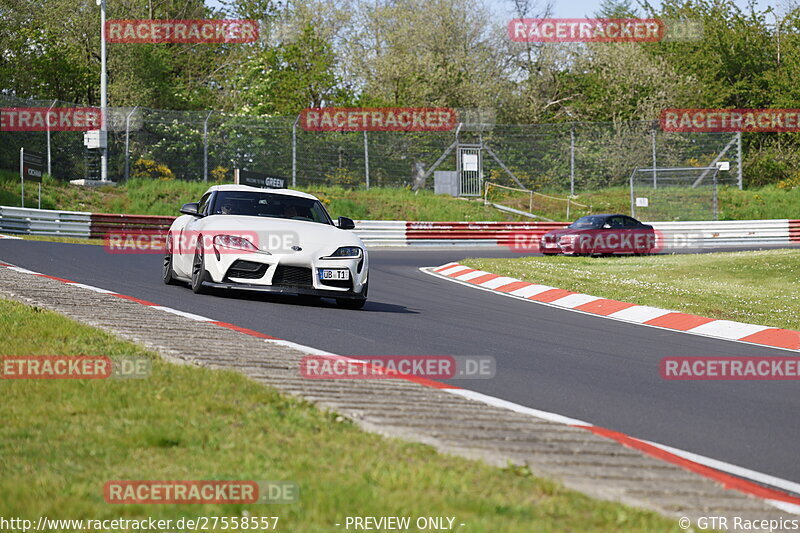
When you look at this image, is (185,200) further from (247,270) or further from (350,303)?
(247,270)

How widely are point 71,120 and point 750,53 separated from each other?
4124 cm

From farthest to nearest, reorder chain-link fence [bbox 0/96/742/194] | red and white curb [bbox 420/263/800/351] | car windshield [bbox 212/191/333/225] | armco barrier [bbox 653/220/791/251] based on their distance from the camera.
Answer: armco barrier [bbox 653/220/791/251] < chain-link fence [bbox 0/96/742/194] < car windshield [bbox 212/191/333/225] < red and white curb [bbox 420/263/800/351]

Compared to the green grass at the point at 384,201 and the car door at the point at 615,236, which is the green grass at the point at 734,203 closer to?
the green grass at the point at 384,201

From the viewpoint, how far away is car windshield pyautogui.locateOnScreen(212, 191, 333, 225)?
12633 mm

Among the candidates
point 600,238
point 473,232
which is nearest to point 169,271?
point 600,238

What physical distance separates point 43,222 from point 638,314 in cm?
1924

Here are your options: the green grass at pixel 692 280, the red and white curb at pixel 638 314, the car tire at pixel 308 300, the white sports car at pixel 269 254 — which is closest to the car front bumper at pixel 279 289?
the white sports car at pixel 269 254

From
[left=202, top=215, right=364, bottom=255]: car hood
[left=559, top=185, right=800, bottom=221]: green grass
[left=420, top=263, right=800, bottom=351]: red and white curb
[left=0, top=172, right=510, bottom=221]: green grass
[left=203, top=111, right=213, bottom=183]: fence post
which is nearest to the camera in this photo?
[left=202, top=215, right=364, bottom=255]: car hood

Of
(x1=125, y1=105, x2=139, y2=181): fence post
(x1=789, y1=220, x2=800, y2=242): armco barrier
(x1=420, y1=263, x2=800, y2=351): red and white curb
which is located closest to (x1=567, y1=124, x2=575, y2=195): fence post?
(x1=789, y1=220, x2=800, y2=242): armco barrier

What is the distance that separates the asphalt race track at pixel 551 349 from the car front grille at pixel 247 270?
0.34 meters

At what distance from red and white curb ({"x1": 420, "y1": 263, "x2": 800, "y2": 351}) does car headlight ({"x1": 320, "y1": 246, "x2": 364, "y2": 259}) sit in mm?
4099

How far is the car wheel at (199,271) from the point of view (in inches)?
464

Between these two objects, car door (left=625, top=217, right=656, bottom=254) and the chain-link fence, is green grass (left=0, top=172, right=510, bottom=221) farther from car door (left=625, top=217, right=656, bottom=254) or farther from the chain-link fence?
car door (left=625, top=217, right=656, bottom=254)

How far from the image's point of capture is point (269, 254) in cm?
1147
